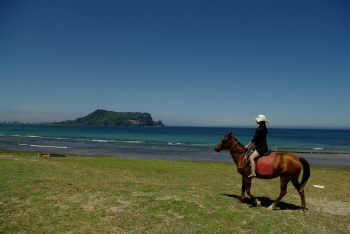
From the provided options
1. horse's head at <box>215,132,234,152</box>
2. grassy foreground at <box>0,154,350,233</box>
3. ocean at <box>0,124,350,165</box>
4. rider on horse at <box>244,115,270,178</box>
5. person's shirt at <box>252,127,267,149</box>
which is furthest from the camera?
ocean at <box>0,124,350,165</box>

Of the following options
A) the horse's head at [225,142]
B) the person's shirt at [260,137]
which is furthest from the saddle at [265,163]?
the horse's head at [225,142]

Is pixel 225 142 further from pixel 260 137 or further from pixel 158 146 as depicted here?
pixel 158 146

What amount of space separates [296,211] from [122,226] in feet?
19.5

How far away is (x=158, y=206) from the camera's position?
7398mm

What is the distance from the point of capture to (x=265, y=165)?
7.75 metres

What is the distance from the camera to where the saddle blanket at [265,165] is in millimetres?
7703

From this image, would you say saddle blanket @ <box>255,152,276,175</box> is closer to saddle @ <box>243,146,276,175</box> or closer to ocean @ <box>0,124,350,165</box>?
saddle @ <box>243,146,276,175</box>

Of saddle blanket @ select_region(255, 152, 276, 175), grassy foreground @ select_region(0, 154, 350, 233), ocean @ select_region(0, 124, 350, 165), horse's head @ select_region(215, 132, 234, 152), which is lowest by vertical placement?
ocean @ select_region(0, 124, 350, 165)

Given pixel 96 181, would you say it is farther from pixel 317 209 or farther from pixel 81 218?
pixel 317 209

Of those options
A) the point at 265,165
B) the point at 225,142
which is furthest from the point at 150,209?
the point at 265,165

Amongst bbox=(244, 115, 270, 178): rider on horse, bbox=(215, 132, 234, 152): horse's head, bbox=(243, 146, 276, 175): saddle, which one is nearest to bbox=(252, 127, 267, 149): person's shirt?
bbox=(244, 115, 270, 178): rider on horse

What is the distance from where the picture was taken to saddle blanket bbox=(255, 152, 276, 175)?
770cm

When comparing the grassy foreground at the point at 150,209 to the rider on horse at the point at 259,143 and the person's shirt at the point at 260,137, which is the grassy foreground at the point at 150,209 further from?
the person's shirt at the point at 260,137

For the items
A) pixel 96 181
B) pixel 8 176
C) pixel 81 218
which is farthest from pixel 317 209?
pixel 8 176
